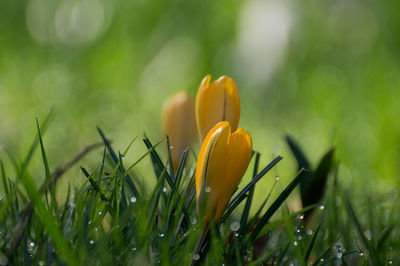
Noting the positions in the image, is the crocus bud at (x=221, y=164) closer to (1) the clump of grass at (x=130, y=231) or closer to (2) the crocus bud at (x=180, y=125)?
(1) the clump of grass at (x=130, y=231)

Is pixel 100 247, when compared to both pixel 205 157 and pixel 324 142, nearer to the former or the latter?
pixel 205 157

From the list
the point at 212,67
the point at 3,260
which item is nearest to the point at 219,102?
the point at 3,260

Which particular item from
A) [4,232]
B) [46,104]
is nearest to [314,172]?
[4,232]

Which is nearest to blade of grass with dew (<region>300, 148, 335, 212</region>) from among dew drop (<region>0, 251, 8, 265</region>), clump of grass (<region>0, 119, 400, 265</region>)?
clump of grass (<region>0, 119, 400, 265</region>)

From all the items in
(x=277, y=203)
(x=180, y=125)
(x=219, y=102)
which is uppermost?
(x=180, y=125)

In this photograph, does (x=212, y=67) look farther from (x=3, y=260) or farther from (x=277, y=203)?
(x=3, y=260)
